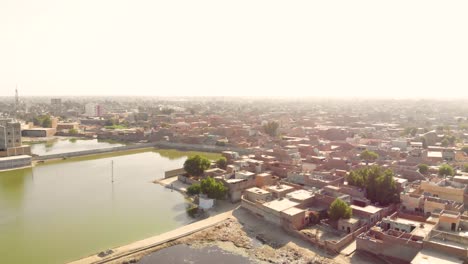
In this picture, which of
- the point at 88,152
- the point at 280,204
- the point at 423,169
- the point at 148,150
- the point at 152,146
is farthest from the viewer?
the point at 152,146

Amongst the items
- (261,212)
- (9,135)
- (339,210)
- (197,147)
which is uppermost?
(9,135)

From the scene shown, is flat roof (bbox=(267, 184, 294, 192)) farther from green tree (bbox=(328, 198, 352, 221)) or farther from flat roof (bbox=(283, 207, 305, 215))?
green tree (bbox=(328, 198, 352, 221))

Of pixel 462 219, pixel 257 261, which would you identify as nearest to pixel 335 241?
pixel 257 261

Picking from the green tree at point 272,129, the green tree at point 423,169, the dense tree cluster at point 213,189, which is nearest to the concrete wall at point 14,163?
the dense tree cluster at point 213,189

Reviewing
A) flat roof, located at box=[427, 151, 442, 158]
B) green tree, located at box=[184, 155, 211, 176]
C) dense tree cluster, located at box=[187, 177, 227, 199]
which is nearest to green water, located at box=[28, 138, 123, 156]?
green tree, located at box=[184, 155, 211, 176]

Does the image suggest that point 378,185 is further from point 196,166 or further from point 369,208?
point 196,166

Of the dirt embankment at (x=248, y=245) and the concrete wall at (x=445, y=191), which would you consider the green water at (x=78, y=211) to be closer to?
the dirt embankment at (x=248, y=245)

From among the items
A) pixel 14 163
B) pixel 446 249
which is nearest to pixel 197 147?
pixel 14 163
